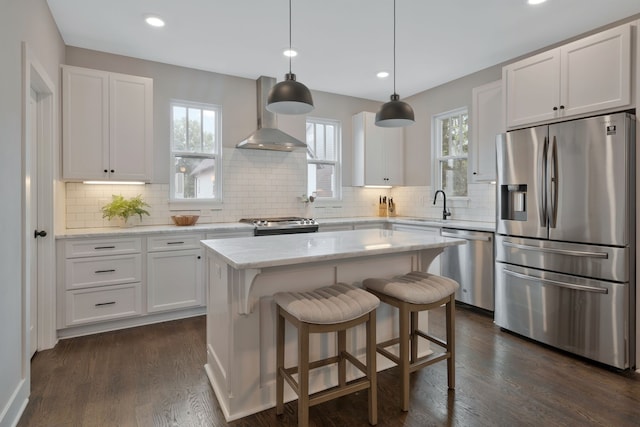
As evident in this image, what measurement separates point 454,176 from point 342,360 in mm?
3485

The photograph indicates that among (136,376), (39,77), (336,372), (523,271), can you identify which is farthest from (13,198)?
(523,271)

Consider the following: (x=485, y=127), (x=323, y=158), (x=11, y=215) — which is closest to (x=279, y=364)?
(x=11, y=215)

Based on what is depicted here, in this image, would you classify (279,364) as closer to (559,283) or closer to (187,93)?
(559,283)

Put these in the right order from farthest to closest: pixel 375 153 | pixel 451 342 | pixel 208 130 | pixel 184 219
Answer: pixel 375 153 → pixel 208 130 → pixel 184 219 → pixel 451 342

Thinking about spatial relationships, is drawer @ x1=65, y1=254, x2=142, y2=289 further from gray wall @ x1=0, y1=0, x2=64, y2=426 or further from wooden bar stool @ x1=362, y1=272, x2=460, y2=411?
wooden bar stool @ x1=362, y1=272, x2=460, y2=411

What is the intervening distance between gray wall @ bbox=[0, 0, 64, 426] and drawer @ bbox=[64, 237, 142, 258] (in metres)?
1.12

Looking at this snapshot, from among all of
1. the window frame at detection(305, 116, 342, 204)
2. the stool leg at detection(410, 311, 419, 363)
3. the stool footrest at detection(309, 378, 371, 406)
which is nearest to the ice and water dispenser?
the stool leg at detection(410, 311, 419, 363)

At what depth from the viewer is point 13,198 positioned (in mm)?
1983

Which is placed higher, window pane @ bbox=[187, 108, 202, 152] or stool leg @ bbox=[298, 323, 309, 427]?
window pane @ bbox=[187, 108, 202, 152]

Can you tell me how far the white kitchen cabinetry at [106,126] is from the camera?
332 cm

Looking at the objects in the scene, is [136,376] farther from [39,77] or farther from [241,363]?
[39,77]

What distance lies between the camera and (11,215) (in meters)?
1.95

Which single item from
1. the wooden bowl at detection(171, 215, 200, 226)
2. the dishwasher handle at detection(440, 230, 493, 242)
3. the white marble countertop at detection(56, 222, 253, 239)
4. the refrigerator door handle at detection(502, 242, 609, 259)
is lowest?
the refrigerator door handle at detection(502, 242, 609, 259)

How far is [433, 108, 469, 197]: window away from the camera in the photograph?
4.71 m
